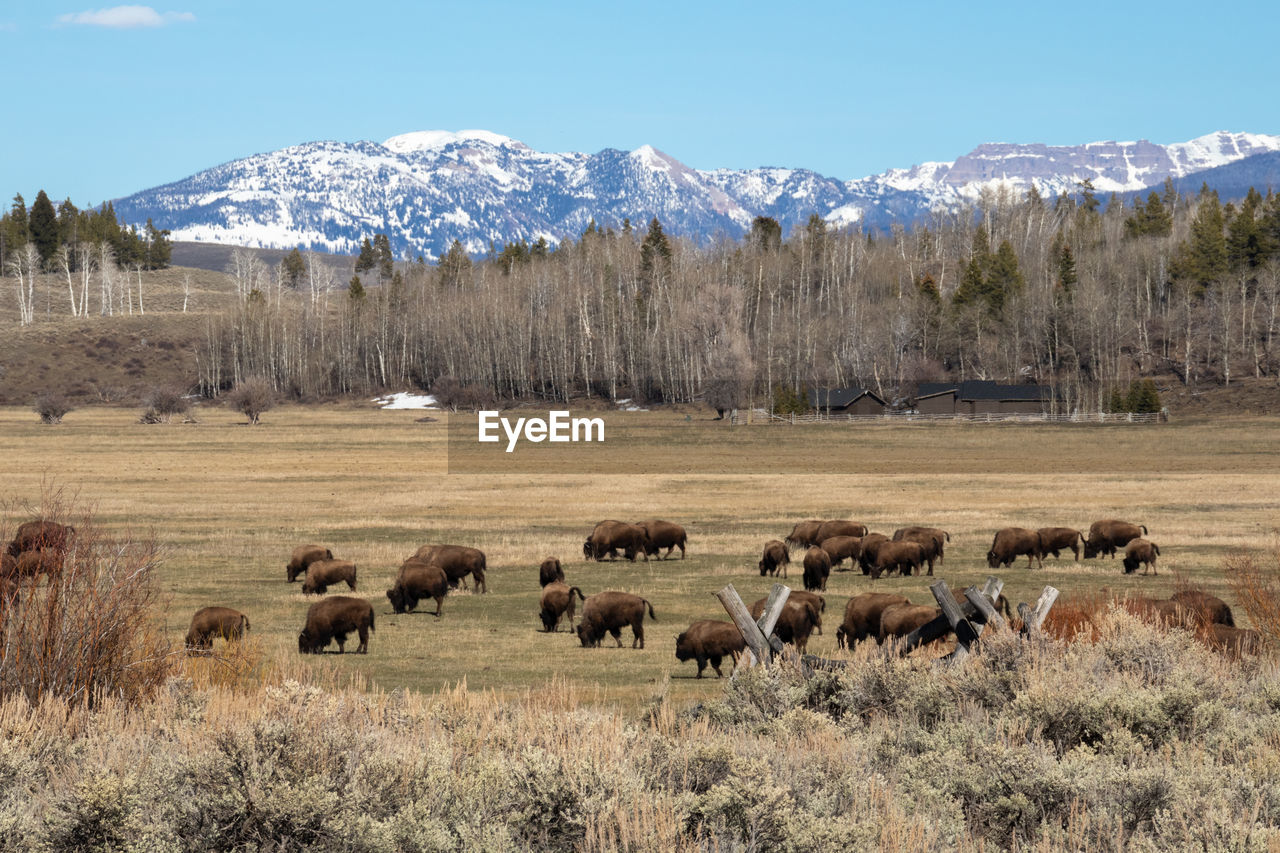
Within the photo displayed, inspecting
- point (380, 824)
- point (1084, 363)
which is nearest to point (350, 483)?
point (380, 824)

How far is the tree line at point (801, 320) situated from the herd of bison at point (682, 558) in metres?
78.0

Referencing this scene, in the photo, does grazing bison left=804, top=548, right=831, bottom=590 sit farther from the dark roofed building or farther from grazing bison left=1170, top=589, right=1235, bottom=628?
the dark roofed building

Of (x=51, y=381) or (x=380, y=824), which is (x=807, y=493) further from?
(x=51, y=381)

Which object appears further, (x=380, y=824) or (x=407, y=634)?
(x=407, y=634)

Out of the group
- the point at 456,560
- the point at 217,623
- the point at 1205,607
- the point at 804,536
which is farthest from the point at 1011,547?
the point at 217,623

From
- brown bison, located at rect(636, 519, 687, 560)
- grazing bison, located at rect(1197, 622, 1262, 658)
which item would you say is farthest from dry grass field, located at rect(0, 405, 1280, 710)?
grazing bison, located at rect(1197, 622, 1262, 658)

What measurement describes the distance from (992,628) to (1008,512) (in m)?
30.7

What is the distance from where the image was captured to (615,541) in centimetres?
3169

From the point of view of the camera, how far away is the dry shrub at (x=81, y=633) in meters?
11.1

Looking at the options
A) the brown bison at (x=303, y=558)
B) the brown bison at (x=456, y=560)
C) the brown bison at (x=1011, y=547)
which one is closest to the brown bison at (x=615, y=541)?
the brown bison at (x=456, y=560)

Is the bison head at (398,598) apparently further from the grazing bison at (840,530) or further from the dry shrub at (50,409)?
the dry shrub at (50,409)

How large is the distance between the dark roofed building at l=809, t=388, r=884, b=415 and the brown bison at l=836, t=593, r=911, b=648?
307 feet

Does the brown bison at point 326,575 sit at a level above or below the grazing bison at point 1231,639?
below

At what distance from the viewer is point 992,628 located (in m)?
13.1
